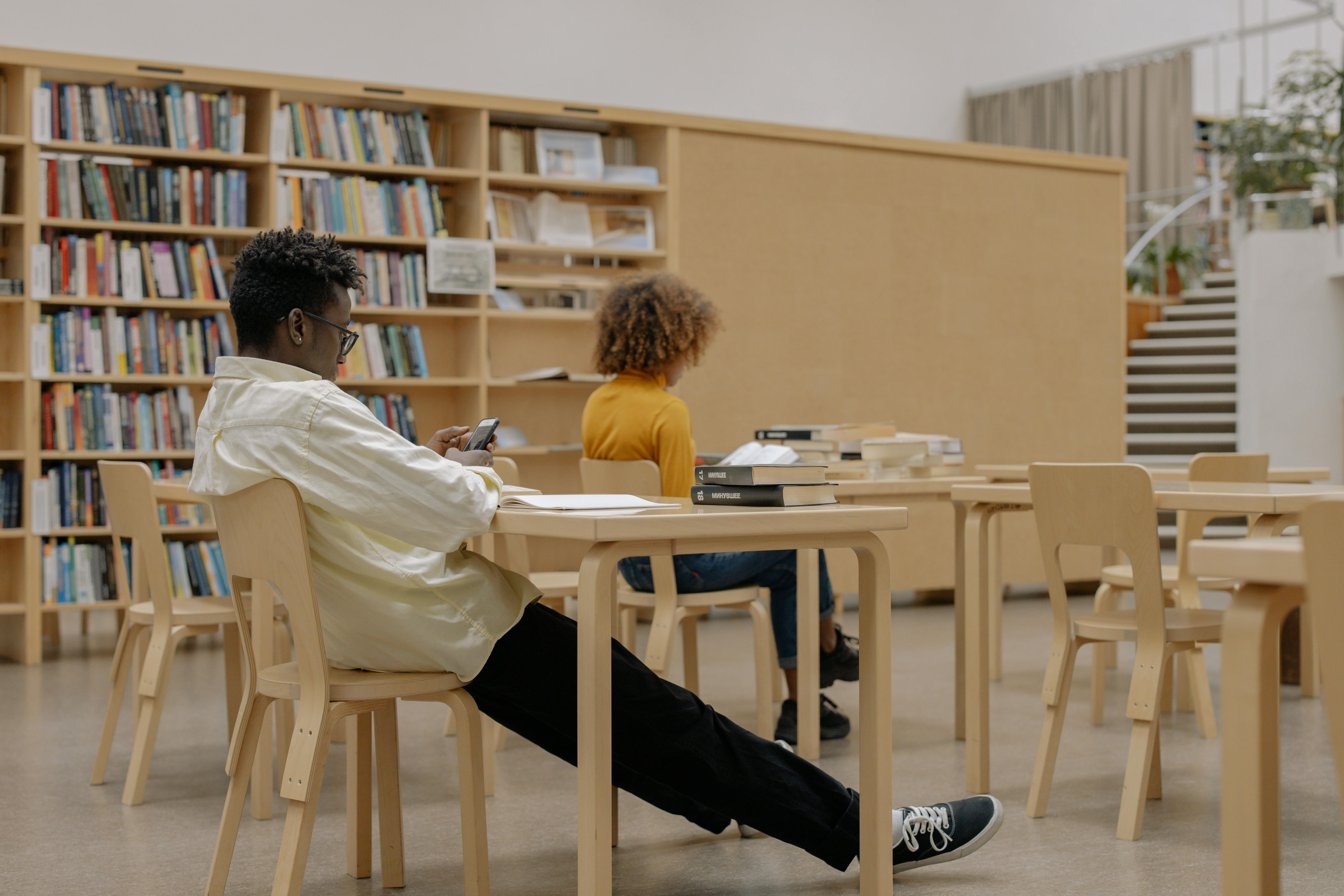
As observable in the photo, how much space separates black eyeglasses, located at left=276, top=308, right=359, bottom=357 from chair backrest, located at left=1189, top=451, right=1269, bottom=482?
234cm

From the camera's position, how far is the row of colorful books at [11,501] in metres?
4.88

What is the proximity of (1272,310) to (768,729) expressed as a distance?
278 inches

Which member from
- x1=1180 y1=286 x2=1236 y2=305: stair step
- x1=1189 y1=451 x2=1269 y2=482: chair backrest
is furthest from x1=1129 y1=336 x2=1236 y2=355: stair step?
x1=1189 y1=451 x2=1269 y2=482: chair backrest

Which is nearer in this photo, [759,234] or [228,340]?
[228,340]

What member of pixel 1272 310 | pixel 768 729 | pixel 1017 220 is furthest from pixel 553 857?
pixel 1272 310

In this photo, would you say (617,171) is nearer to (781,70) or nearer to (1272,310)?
(781,70)

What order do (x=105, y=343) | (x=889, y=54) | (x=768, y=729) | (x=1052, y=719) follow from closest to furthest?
(x=1052, y=719)
(x=768, y=729)
(x=105, y=343)
(x=889, y=54)

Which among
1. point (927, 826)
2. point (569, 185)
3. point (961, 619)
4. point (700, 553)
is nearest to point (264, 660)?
point (700, 553)

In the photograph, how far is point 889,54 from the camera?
10.5m

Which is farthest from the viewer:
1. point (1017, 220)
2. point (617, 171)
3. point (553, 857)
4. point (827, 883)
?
point (1017, 220)

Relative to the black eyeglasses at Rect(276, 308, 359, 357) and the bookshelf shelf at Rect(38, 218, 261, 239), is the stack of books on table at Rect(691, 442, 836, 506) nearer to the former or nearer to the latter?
the black eyeglasses at Rect(276, 308, 359, 357)

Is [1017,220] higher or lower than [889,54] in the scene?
lower

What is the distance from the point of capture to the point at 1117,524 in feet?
8.60

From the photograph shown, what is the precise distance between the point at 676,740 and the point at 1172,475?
227cm
